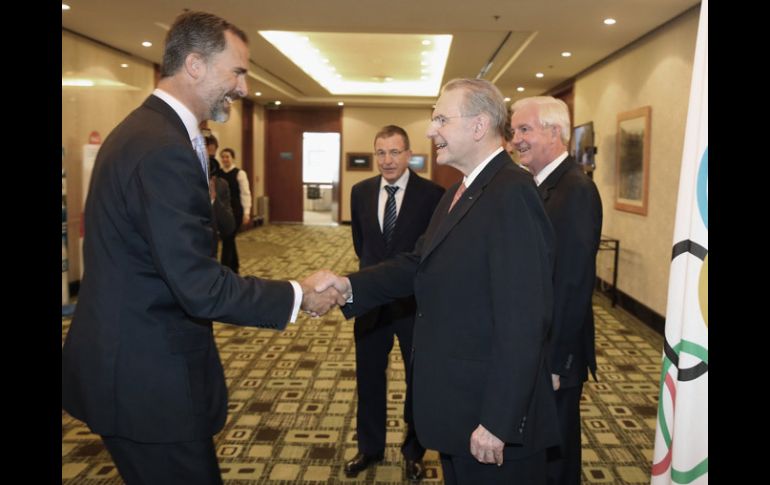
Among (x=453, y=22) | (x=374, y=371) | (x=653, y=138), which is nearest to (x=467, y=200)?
(x=374, y=371)

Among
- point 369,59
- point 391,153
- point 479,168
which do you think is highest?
point 369,59

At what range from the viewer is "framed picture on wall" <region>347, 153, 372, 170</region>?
61.8 feet

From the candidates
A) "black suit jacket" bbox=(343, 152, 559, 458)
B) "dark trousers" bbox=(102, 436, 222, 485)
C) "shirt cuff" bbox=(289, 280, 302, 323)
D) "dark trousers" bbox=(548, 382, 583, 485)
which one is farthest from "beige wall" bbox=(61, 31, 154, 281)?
"black suit jacket" bbox=(343, 152, 559, 458)

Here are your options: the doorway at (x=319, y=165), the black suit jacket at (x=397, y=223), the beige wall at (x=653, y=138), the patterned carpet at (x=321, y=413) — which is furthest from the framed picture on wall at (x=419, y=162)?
the black suit jacket at (x=397, y=223)

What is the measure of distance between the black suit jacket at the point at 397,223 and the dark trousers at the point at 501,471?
1.50m

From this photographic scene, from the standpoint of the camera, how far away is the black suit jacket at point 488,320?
1.83 m

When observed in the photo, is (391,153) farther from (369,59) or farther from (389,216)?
(369,59)

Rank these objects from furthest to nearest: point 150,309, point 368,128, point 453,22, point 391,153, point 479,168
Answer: point 368,128, point 453,22, point 391,153, point 479,168, point 150,309

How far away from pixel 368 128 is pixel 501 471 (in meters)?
17.4

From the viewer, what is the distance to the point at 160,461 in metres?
1.82

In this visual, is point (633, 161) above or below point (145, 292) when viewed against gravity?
above

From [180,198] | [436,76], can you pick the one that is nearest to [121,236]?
[180,198]

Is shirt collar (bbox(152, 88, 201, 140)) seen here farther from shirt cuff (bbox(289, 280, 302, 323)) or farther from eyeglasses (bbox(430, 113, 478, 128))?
eyeglasses (bbox(430, 113, 478, 128))

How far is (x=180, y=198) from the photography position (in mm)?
1724
